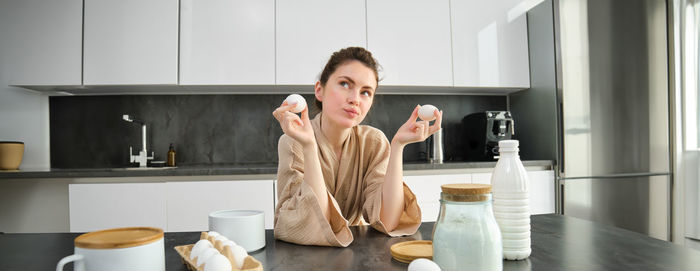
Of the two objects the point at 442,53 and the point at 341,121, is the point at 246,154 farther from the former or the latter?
the point at 341,121

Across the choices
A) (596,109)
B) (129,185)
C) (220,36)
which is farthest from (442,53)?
(129,185)

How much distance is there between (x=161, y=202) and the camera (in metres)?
2.27

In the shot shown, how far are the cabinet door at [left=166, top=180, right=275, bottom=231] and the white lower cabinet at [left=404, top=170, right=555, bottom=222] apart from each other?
919 millimetres

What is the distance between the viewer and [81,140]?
2.86 m

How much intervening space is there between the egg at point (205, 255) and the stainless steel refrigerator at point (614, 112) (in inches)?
99.1

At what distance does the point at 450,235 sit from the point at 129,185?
7.08 feet

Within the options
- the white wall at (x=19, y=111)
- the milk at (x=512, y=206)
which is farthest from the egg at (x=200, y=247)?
the white wall at (x=19, y=111)

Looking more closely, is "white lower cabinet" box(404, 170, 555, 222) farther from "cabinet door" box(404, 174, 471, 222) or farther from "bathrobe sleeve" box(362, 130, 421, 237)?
"bathrobe sleeve" box(362, 130, 421, 237)

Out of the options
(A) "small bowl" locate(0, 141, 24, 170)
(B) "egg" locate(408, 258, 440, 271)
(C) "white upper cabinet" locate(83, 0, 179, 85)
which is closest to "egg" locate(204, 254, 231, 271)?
(B) "egg" locate(408, 258, 440, 271)

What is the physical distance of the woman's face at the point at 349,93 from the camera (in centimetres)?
120

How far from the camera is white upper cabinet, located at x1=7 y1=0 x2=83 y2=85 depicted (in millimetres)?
2498

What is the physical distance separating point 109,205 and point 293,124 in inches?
71.1

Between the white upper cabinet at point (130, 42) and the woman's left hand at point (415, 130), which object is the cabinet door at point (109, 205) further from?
the woman's left hand at point (415, 130)

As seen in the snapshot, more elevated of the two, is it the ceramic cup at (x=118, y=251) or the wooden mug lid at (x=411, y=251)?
the ceramic cup at (x=118, y=251)
